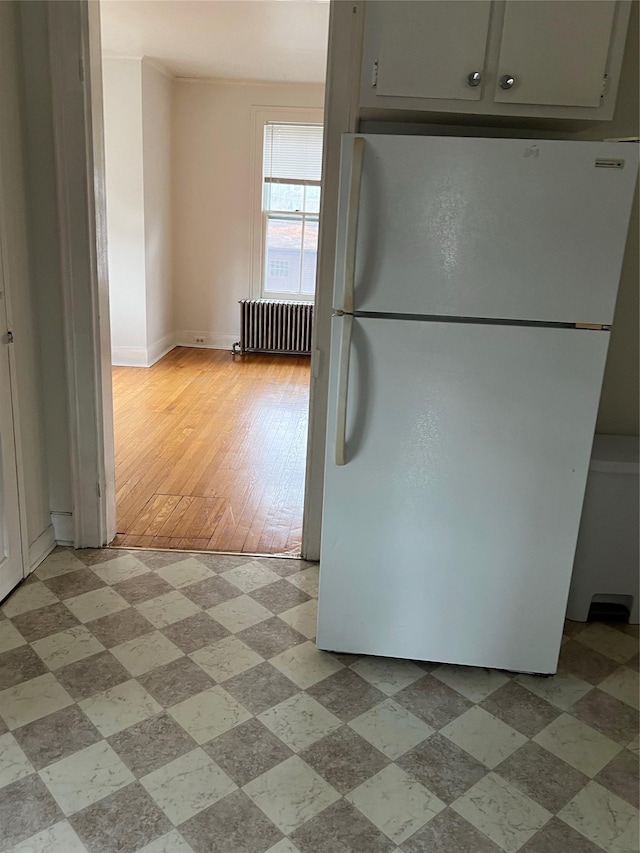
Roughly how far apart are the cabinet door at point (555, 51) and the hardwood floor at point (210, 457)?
76.5 inches

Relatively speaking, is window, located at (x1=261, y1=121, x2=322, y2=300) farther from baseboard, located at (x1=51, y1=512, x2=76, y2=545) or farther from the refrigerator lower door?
the refrigerator lower door

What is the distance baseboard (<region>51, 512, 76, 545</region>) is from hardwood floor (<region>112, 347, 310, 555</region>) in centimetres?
19

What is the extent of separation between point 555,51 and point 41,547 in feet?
8.18

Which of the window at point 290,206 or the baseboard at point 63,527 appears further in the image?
the window at point 290,206

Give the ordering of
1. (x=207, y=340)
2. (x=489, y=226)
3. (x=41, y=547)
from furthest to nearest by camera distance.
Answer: (x=207, y=340)
(x=41, y=547)
(x=489, y=226)

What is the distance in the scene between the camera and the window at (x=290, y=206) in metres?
6.69

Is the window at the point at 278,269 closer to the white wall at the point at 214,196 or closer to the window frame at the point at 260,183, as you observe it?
the window frame at the point at 260,183

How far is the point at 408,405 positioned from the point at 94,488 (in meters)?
1.47

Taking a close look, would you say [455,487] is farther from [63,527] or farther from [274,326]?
[274,326]

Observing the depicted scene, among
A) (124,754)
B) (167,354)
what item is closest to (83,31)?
(124,754)

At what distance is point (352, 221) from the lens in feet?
5.74

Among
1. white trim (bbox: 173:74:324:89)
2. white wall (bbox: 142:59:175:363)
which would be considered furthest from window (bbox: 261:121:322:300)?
white wall (bbox: 142:59:175:363)

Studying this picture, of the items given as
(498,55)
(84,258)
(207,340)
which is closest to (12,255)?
(84,258)

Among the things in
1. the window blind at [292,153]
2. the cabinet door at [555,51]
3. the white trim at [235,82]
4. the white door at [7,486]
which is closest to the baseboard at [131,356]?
the window blind at [292,153]
